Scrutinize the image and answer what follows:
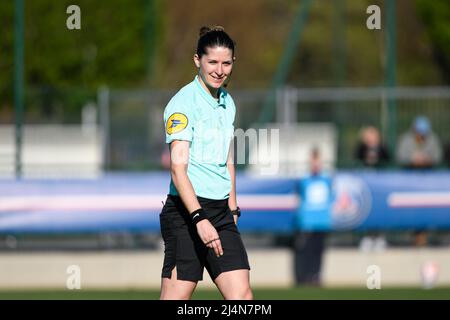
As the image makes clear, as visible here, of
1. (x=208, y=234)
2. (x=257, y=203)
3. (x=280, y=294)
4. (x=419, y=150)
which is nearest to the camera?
(x=208, y=234)

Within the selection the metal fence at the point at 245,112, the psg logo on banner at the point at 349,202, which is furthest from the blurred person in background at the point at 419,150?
the psg logo on banner at the point at 349,202

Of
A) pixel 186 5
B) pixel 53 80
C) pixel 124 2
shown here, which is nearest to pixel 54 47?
pixel 53 80

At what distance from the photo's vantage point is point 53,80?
2800 centimetres

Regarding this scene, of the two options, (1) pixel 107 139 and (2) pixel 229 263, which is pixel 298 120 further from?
(2) pixel 229 263

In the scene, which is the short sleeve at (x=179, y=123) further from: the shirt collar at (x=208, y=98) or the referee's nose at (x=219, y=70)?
the referee's nose at (x=219, y=70)

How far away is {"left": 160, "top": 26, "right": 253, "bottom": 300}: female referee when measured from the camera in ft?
22.4

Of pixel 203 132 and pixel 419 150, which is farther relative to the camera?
pixel 419 150

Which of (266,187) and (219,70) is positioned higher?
(219,70)

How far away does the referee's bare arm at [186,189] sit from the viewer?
6.69m

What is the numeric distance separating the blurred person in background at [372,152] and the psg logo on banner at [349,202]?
1.02 meters

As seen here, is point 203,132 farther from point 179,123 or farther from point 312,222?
point 312,222

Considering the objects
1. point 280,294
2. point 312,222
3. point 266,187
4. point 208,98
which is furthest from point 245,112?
point 208,98

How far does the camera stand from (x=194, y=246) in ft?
22.7

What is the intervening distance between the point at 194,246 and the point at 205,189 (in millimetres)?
327
